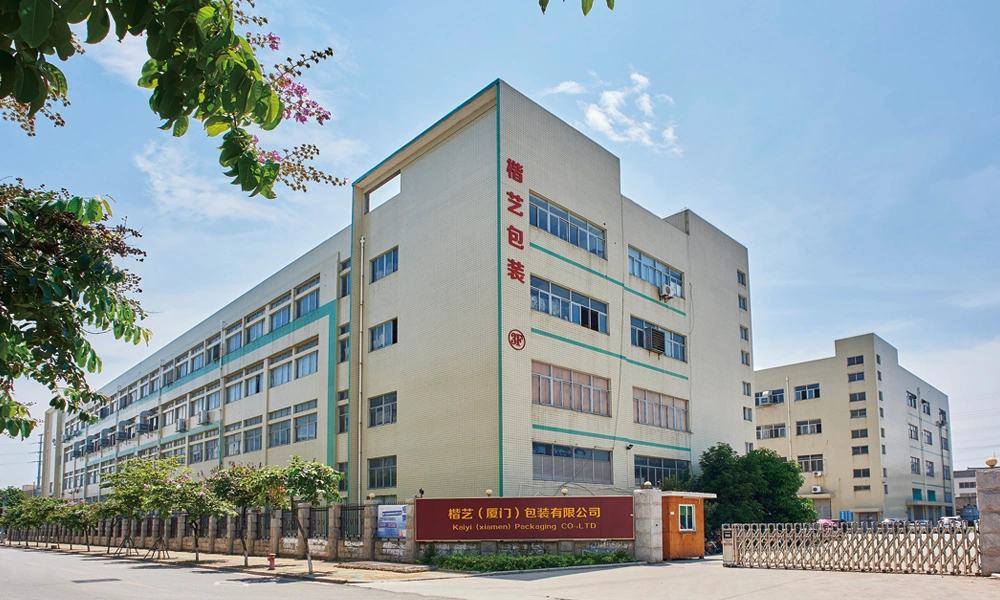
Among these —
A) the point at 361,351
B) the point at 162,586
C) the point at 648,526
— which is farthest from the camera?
the point at 361,351

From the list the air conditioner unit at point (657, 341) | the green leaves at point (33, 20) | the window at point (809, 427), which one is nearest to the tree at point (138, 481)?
the air conditioner unit at point (657, 341)

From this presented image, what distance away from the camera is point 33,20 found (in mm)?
3213

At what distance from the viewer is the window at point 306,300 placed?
3983 centimetres

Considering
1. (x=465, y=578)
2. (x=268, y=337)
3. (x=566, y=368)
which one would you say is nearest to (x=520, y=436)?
(x=566, y=368)

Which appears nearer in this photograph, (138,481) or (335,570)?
(335,570)

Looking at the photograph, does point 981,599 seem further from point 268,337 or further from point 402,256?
A: point 268,337

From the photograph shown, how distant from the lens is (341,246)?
3803 cm

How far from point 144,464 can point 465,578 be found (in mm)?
22777

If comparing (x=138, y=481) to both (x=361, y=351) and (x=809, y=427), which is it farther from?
(x=809, y=427)

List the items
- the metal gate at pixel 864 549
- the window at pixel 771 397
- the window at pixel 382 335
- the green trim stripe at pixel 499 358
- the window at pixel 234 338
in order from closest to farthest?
the metal gate at pixel 864 549 < the green trim stripe at pixel 499 358 < the window at pixel 382 335 < the window at pixel 234 338 < the window at pixel 771 397

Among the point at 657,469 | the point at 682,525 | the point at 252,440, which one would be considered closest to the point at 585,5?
the point at 682,525

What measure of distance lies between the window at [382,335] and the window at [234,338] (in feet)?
53.0

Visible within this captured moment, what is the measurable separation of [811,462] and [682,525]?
1822 inches

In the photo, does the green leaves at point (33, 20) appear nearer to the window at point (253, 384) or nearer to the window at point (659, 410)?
the window at point (659, 410)
